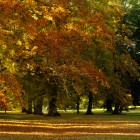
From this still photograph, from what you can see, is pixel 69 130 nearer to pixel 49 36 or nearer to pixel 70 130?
pixel 70 130

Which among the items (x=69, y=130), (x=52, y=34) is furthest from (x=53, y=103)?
(x=69, y=130)

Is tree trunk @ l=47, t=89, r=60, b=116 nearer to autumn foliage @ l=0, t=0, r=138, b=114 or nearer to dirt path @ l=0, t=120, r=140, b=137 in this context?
autumn foliage @ l=0, t=0, r=138, b=114

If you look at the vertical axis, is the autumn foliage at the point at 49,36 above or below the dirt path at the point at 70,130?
above

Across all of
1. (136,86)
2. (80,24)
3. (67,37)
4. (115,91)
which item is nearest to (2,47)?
(67,37)

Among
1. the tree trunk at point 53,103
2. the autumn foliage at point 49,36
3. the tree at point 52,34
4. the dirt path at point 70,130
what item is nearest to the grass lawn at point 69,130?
the dirt path at point 70,130

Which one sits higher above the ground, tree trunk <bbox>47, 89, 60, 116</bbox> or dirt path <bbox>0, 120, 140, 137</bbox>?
tree trunk <bbox>47, 89, 60, 116</bbox>

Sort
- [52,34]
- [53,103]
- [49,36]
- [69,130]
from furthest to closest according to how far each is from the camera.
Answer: [53,103]
[52,34]
[49,36]
[69,130]

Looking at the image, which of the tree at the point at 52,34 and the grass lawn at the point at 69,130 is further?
the tree at the point at 52,34

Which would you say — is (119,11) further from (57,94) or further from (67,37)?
(67,37)

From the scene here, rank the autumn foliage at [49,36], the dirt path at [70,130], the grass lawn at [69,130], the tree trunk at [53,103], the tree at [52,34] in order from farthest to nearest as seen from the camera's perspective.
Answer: the tree trunk at [53,103] → the dirt path at [70,130] → the tree at [52,34] → the autumn foliage at [49,36] → the grass lawn at [69,130]

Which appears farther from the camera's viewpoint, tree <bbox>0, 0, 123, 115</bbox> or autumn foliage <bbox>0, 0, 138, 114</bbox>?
tree <bbox>0, 0, 123, 115</bbox>

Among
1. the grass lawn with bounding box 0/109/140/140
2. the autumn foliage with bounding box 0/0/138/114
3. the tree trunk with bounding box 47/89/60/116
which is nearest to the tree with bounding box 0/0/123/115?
the autumn foliage with bounding box 0/0/138/114

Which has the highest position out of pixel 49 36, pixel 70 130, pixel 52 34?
pixel 52 34

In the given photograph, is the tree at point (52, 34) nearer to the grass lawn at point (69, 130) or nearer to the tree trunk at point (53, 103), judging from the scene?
the grass lawn at point (69, 130)
